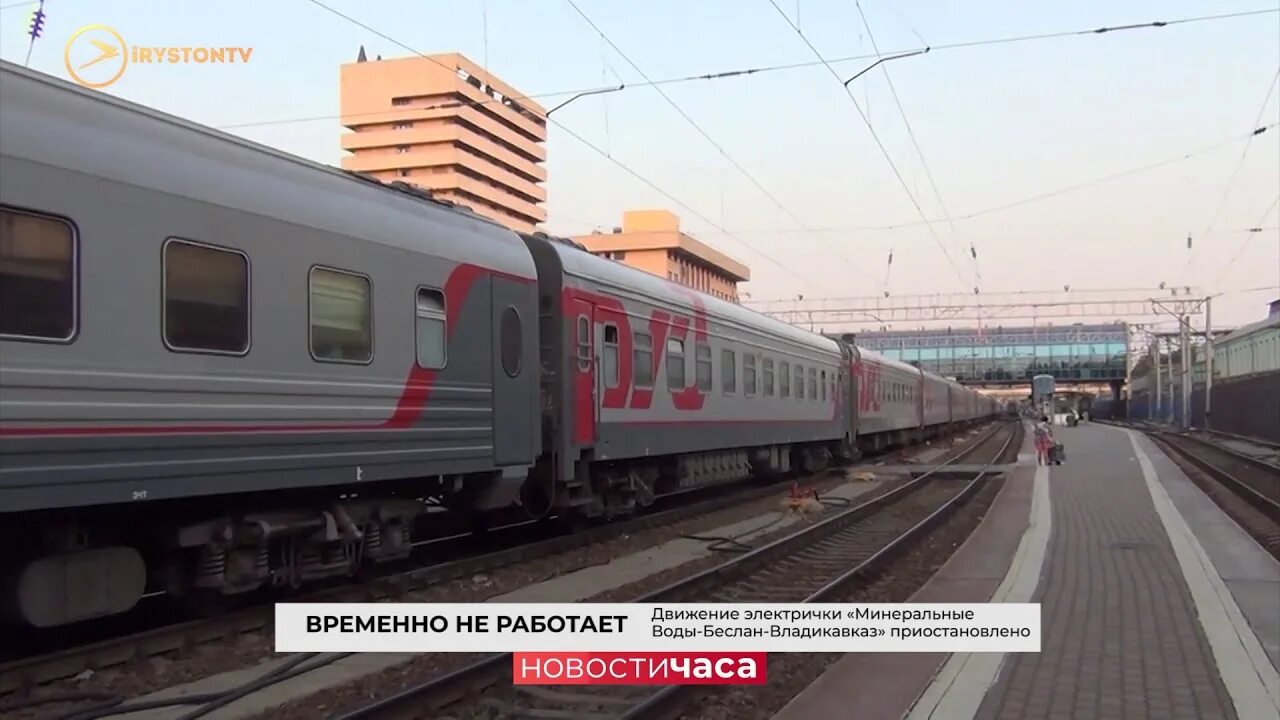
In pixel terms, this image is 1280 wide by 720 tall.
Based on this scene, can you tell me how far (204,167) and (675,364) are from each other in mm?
8843

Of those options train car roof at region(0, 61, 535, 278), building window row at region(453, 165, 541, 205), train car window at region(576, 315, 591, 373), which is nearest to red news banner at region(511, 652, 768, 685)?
train car roof at region(0, 61, 535, 278)

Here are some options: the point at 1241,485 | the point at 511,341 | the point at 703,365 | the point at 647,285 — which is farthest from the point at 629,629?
the point at 1241,485

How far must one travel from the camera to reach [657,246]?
90375mm

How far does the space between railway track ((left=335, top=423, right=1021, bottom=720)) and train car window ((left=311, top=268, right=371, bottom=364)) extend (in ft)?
9.24

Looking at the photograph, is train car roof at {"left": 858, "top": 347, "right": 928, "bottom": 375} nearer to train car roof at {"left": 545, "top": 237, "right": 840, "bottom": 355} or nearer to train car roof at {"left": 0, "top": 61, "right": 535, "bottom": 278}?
train car roof at {"left": 545, "top": 237, "right": 840, "bottom": 355}

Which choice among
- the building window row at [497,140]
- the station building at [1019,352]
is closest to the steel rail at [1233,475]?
the station building at [1019,352]

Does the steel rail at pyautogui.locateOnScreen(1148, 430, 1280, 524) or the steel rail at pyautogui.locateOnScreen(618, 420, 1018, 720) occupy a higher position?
the steel rail at pyautogui.locateOnScreen(618, 420, 1018, 720)

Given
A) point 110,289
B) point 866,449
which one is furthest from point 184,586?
point 866,449

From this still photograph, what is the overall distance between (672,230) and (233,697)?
86.9 metres

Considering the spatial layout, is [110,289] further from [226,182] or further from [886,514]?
[886,514]

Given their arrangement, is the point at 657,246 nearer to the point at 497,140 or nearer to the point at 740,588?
the point at 497,140

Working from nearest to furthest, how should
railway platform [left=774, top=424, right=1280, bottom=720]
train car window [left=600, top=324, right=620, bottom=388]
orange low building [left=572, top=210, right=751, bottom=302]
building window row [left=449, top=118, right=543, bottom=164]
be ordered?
railway platform [left=774, top=424, right=1280, bottom=720], train car window [left=600, top=324, right=620, bottom=388], building window row [left=449, top=118, right=543, bottom=164], orange low building [left=572, top=210, right=751, bottom=302]

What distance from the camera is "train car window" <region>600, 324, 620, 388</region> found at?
518 inches

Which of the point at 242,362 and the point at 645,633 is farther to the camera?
the point at 645,633
